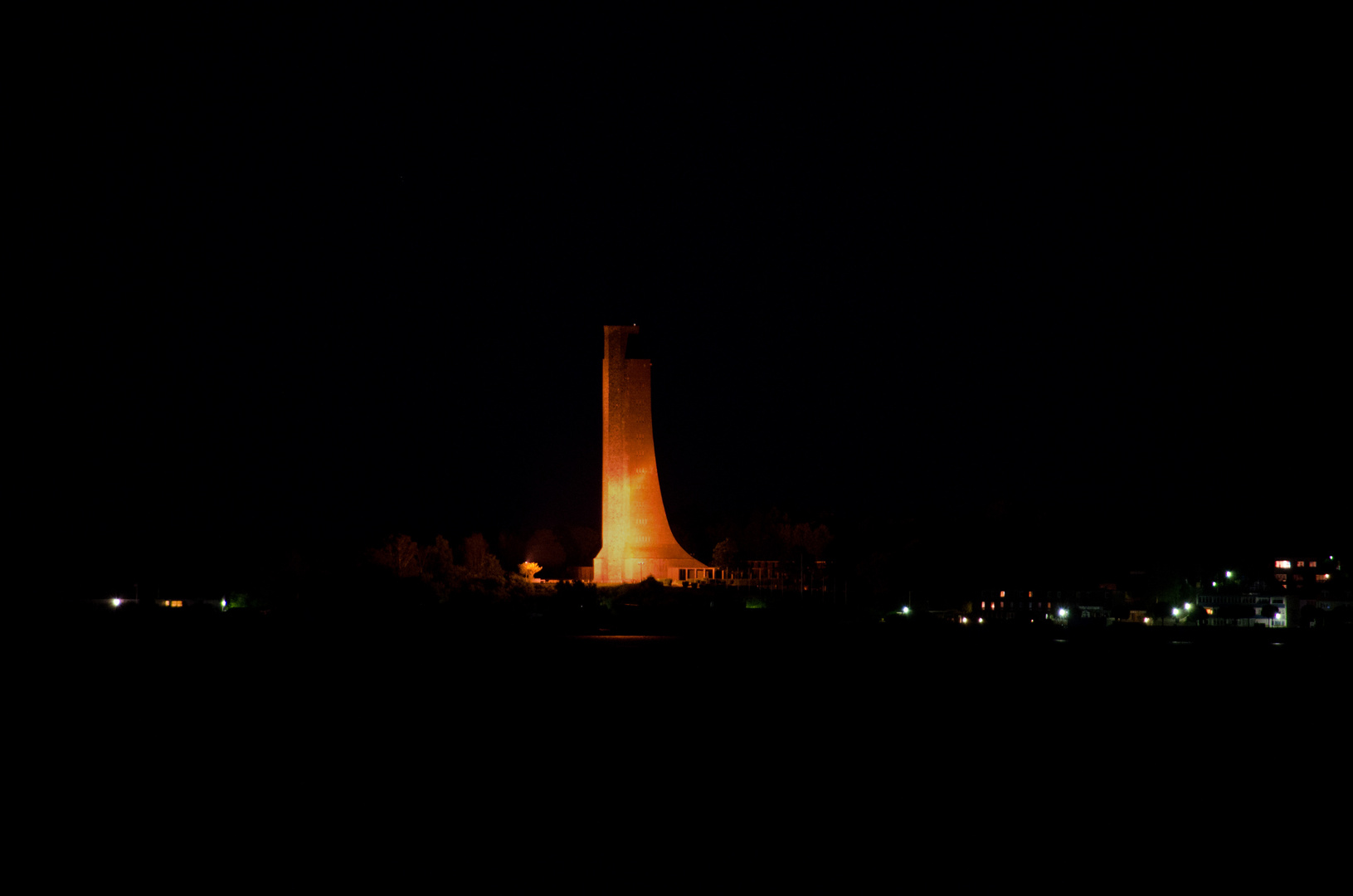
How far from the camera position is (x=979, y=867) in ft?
19.7

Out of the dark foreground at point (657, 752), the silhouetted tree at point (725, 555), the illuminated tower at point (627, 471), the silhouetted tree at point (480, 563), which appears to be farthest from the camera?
the silhouetted tree at point (725, 555)

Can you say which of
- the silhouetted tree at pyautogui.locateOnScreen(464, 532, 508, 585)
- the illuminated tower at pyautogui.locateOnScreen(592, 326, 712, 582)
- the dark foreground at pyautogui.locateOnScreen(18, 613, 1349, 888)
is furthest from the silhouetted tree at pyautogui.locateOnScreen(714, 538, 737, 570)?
the dark foreground at pyautogui.locateOnScreen(18, 613, 1349, 888)

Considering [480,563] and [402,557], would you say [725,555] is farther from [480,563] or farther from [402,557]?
[402,557]

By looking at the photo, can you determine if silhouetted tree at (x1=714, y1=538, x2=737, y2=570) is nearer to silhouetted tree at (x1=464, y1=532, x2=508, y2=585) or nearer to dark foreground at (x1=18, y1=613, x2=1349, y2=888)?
silhouetted tree at (x1=464, y1=532, x2=508, y2=585)

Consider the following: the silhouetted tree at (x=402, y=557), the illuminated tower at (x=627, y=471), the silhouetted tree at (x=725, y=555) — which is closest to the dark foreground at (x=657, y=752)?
the silhouetted tree at (x=402, y=557)

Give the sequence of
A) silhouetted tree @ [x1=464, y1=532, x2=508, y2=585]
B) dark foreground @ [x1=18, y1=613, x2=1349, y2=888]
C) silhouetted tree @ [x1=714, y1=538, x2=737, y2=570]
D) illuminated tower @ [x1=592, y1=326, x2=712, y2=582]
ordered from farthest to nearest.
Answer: silhouetted tree @ [x1=714, y1=538, x2=737, y2=570] → illuminated tower @ [x1=592, y1=326, x2=712, y2=582] → silhouetted tree @ [x1=464, y1=532, x2=508, y2=585] → dark foreground @ [x1=18, y1=613, x2=1349, y2=888]

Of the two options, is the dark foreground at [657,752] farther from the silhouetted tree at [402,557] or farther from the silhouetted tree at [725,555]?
the silhouetted tree at [725,555]

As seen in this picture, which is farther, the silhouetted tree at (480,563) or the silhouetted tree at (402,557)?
the silhouetted tree at (480,563)

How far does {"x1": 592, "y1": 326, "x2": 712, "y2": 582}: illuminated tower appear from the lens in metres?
28.8

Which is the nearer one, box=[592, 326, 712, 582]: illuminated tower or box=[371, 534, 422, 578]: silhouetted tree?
box=[371, 534, 422, 578]: silhouetted tree

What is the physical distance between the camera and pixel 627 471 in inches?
1157

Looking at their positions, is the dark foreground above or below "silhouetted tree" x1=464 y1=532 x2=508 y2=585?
below

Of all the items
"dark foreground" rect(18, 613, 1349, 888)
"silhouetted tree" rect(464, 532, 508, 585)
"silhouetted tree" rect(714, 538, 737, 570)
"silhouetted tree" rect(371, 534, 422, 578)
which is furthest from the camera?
"silhouetted tree" rect(714, 538, 737, 570)

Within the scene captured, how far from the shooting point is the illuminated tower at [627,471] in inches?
1133
